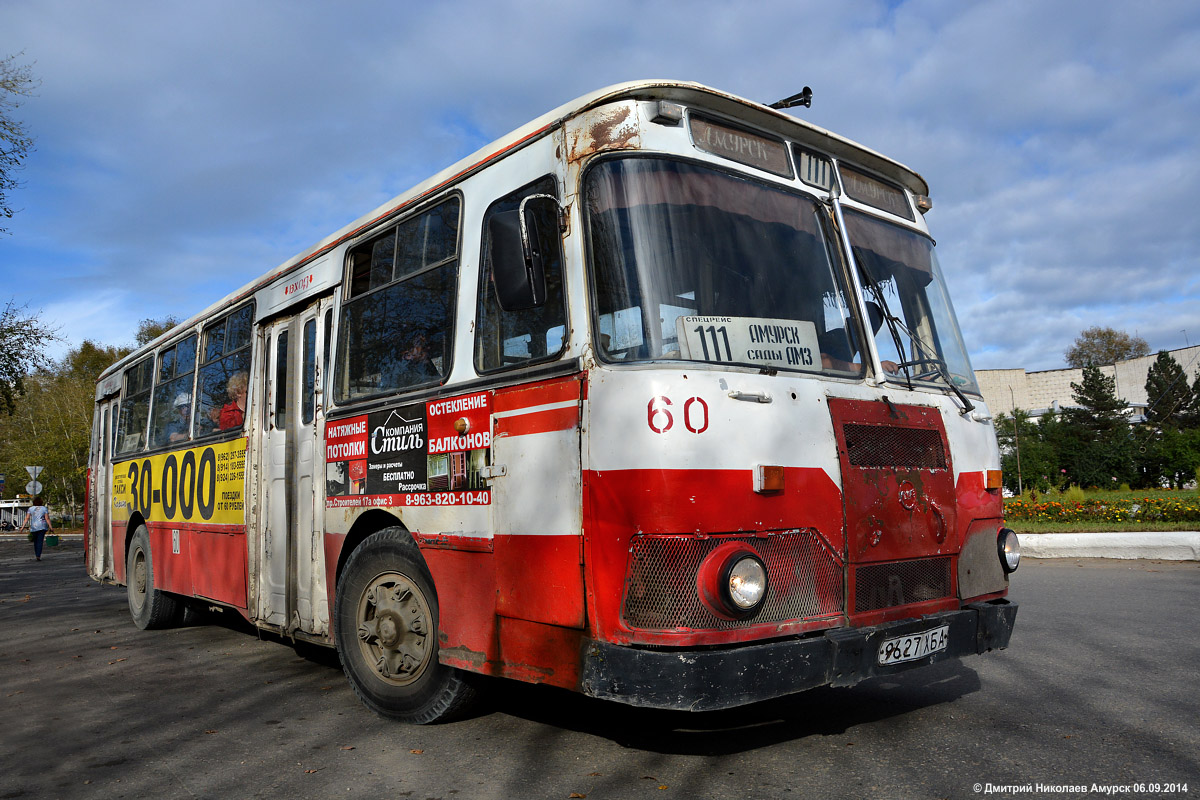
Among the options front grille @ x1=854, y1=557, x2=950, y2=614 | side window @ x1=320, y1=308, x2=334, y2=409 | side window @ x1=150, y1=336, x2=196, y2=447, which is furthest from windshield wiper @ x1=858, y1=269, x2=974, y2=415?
side window @ x1=150, y1=336, x2=196, y2=447

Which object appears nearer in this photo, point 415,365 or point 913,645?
point 913,645

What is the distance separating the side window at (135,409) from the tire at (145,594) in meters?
1.03

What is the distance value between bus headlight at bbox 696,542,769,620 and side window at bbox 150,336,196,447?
6502mm

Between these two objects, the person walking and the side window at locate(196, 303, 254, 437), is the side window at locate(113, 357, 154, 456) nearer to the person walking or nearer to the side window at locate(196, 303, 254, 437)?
the side window at locate(196, 303, 254, 437)

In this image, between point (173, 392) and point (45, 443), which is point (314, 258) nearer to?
point (173, 392)

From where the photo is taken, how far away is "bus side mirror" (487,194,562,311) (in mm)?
4070

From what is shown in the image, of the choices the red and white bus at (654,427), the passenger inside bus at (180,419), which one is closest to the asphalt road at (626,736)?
the red and white bus at (654,427)

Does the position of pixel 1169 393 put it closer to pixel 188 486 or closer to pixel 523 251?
pixel 188 486

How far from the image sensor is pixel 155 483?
9477 millimetres

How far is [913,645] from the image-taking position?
4.18 metres

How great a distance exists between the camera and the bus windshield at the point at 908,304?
4.82 metres

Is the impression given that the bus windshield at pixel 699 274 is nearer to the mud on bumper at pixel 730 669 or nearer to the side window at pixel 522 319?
the side window at pixel 522 319

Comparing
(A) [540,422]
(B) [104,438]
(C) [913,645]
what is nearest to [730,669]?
(C) [913,645]

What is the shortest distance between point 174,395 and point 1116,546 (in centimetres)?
1275
